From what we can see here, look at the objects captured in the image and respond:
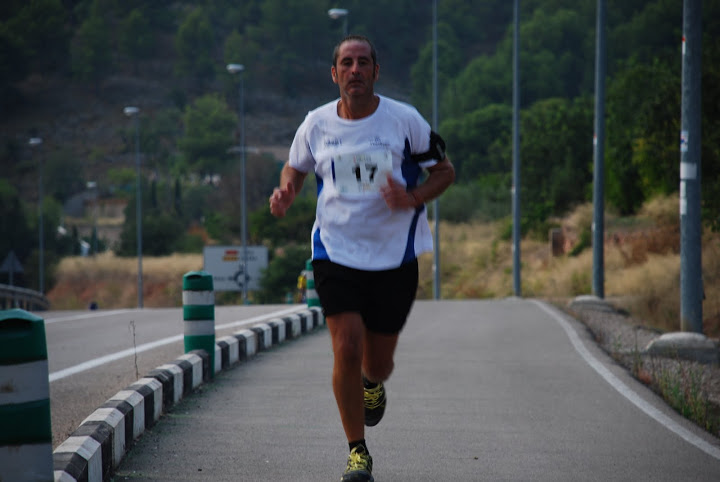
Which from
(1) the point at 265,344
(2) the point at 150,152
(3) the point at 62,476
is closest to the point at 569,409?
(3) the point at 62,476

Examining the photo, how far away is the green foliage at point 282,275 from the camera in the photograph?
56062mm

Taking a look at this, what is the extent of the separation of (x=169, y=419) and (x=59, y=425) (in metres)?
0.72

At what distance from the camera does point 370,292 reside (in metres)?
5.66

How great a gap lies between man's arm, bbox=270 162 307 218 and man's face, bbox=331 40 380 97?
49 centimetres

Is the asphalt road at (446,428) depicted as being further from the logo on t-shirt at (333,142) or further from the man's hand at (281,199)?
the logo on t-shirt at (333,142)

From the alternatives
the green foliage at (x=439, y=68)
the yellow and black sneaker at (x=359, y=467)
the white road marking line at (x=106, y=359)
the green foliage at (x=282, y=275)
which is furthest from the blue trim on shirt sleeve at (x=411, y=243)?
the green foliage at (x=439, y=68)

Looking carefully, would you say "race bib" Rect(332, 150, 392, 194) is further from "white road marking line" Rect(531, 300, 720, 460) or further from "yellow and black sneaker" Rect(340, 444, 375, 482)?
"white road marking line" Rect(531, 300, 720, 460)

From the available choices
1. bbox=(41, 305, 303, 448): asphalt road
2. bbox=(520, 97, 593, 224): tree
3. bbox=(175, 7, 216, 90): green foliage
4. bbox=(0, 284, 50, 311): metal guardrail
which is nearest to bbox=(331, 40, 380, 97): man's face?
bbox=(41, 305, 303, 448): asphalt road

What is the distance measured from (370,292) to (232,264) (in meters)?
42.4

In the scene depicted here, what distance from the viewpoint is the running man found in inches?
217

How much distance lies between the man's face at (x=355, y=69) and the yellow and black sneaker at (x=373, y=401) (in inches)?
60.7

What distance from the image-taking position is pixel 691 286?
40.8 ft

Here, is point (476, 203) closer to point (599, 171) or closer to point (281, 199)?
point (599, 171)

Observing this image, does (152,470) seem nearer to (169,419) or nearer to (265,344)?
(169,419)
